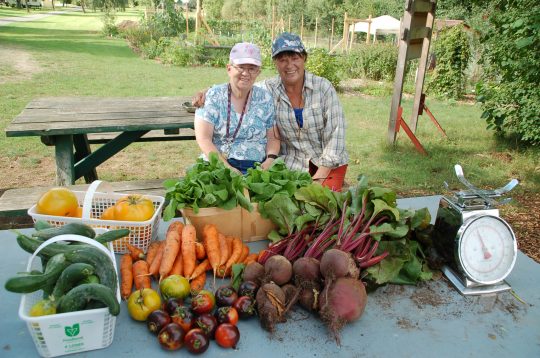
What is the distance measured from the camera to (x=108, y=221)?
73.3 inches

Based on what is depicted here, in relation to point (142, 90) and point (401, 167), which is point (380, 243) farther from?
point (142, 90)

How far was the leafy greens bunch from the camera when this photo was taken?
1996 mm

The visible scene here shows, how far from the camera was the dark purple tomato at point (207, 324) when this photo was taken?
147 cm

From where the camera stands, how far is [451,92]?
42.0 ft

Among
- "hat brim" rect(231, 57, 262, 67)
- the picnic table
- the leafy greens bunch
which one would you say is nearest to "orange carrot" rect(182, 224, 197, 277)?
the leafy greens bunch

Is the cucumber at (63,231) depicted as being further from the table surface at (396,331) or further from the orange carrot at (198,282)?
the orange carrot at (198,282)

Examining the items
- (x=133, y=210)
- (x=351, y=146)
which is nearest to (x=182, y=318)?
(x=133, y=210)

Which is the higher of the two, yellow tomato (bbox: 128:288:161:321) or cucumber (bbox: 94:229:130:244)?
cucumber (bbox: 94:229:130:244)

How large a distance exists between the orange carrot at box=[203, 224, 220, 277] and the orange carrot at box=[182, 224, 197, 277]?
5cm

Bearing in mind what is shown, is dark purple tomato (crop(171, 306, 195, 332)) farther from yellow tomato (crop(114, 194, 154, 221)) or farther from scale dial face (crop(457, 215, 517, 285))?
Result: scale dial face (crop(457, 215, 517, 285))

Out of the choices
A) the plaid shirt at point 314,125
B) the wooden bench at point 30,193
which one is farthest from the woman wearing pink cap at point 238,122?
the wooden bench at point 30,193

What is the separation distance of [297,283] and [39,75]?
1346 centimetres

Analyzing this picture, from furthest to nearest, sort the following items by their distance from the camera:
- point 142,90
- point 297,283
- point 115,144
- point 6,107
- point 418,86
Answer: point 142,90
point 6,107
point 418,86
point 115,144
point 297,283

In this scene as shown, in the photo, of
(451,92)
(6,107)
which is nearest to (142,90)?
(6,107)
